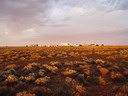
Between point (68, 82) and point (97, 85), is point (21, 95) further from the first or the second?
point (97, 85)

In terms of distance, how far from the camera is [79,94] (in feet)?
32.3

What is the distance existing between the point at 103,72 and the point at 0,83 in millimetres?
9729

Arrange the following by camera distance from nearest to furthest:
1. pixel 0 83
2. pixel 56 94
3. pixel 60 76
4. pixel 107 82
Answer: pixel 56 94 → pixel 0 83 → pixel 107 82 → pixel 60 76

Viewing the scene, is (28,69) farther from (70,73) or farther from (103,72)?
(103,72)

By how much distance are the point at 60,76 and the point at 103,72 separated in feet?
14.7

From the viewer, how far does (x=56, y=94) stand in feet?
31.9

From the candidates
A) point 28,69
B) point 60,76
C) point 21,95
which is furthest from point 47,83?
point 28,69


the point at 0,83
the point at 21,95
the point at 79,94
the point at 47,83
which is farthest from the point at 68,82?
the point at 0,83

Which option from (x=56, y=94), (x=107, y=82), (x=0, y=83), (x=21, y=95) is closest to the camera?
(x=21, y=95)

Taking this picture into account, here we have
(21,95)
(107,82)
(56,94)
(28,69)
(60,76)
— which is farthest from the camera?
(28,69)

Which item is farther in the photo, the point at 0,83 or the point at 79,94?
the point at 0,83

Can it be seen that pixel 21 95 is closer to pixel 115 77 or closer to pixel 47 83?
pixel 47 83

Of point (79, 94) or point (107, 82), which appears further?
point (107, 82)

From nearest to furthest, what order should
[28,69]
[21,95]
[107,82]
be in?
[21,95] < [107,82] < [28,69]
